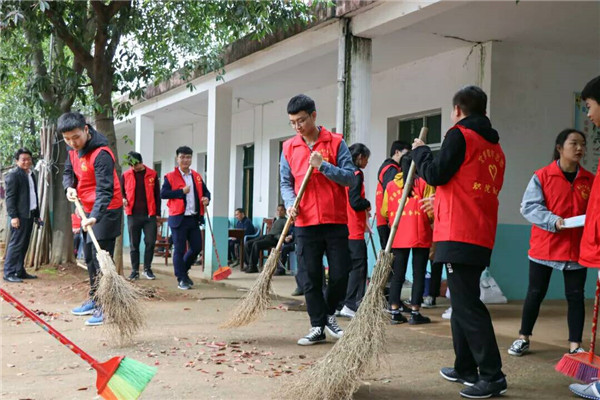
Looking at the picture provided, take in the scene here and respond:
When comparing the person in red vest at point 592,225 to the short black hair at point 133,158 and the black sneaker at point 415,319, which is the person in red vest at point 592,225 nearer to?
the black sneaker at point 415,319

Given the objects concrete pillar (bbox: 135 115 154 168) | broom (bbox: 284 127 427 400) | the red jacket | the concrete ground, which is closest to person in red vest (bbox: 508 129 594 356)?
the concrete ground

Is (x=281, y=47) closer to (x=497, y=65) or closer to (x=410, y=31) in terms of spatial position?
(x=410, y=31)

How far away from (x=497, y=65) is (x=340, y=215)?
4.50 m

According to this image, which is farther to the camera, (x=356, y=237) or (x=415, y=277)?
A: (x=356, y=237)

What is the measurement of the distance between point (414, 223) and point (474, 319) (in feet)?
8.41

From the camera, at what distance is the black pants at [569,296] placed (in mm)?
4441

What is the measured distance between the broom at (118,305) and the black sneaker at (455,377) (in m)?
2.44

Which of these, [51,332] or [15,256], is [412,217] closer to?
[51,332]

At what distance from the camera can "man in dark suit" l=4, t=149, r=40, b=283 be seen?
9.26m

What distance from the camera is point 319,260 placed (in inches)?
190

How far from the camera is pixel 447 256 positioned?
351 centimetres

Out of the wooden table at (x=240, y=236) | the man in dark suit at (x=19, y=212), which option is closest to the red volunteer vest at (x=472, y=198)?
the man in dark suit at (x=19, y=212)

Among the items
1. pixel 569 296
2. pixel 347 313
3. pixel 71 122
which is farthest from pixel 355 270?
pixel 71 122

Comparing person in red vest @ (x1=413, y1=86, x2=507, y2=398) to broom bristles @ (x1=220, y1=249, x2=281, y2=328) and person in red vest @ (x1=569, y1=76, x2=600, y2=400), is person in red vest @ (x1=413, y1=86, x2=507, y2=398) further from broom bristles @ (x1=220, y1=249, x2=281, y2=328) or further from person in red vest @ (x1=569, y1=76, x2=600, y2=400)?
broom bristles @ (x1=220, y1=249, x2=281, y2=328)
